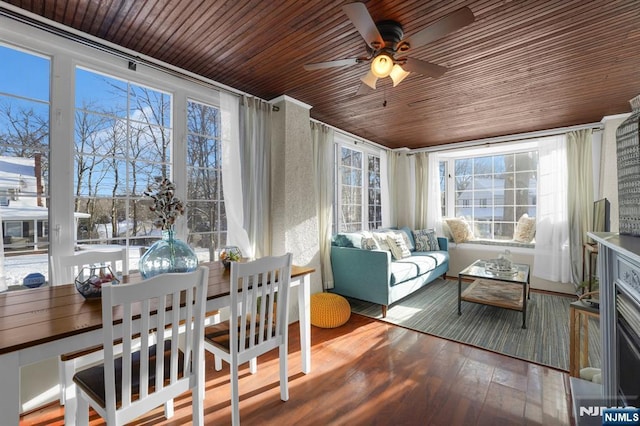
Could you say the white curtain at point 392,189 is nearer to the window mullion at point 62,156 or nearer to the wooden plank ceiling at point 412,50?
the wooden plank ceiling at point 412,50

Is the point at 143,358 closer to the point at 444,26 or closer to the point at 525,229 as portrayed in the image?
the point at 444,26

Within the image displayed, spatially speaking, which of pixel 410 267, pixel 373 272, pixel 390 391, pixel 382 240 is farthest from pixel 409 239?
pixel 390 391

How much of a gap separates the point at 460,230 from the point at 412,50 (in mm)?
3788

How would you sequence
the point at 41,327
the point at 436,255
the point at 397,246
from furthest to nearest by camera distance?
the point at 436,255 → the point at 397,246 → the point at 41,327

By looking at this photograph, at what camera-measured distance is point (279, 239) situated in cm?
309

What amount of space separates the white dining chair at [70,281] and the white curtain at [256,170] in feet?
3.80

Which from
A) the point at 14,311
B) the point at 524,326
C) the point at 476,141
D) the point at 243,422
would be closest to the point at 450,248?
the point at 476,141

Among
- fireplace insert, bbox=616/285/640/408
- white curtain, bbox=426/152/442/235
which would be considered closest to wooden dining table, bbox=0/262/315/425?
fireplace insert, bbox=616/285/640/408

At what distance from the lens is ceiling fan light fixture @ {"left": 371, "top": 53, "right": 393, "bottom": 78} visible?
1.77 m

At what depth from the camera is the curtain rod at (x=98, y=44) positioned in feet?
5.77

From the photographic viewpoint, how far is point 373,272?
10.8 feet

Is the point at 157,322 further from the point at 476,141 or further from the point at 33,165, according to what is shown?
the point at 476,141

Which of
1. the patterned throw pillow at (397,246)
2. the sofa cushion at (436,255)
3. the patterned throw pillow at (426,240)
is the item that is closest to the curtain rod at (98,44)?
the patterned throw pillow at (397,246)

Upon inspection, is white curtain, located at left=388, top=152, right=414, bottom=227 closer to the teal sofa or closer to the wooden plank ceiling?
the teal sofa
